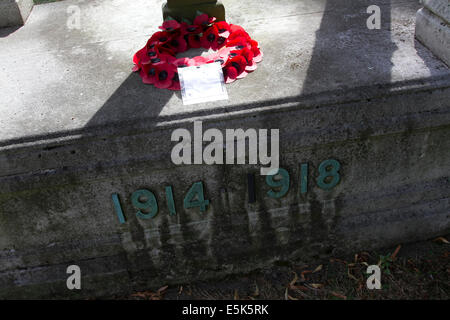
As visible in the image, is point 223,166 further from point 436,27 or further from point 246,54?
point 436,27

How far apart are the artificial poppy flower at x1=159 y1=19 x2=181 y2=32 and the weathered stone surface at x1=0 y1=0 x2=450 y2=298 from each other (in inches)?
14.0

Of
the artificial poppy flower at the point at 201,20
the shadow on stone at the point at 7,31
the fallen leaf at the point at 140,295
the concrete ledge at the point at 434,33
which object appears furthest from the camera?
the shadow on stone at the point at 7,31

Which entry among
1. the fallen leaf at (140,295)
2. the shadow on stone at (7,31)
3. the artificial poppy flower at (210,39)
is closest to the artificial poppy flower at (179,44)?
the artificial poppy flower at (210,39)

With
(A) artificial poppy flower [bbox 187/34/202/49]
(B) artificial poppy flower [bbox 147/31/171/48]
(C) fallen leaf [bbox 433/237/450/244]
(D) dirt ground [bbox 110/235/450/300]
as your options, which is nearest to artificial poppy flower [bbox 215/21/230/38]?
(A) artificial poppy flower [bbox 187/34/202/49]

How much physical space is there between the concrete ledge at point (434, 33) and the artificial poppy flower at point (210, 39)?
167 centimetres

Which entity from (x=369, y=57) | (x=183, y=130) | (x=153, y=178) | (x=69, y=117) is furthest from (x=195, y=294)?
(x=369, y=57)

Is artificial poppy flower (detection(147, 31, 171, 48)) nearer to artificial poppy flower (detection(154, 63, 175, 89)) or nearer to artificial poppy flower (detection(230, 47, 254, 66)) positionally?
artificial poppy flower (detection(154, 63, 175, 89))

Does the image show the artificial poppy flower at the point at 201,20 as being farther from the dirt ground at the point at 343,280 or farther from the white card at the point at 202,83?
the dirt ground at the point at 343,280

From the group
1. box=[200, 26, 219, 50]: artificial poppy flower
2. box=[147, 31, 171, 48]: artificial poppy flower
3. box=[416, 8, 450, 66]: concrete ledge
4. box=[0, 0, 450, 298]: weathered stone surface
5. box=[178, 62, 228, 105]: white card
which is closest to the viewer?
box=[0, 0, 450, 298]: weathered stone surface

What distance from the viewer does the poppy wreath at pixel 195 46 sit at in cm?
351

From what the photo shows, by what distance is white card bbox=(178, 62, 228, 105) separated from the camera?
3.26m

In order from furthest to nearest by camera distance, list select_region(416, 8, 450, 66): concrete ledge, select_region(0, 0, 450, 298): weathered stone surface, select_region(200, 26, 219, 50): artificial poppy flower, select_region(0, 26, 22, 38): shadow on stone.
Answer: select_region(0, 26, 22, 38): shadow on stone, select_region(200, 26, 219, 50): artificial poppy flower, select_region(416, 8, 450, 66): concrete ledge, select_region(0, 0, 450, 298): weathered stone surface

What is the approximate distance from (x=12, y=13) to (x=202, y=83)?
2544 millimetres

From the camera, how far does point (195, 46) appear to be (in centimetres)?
399
